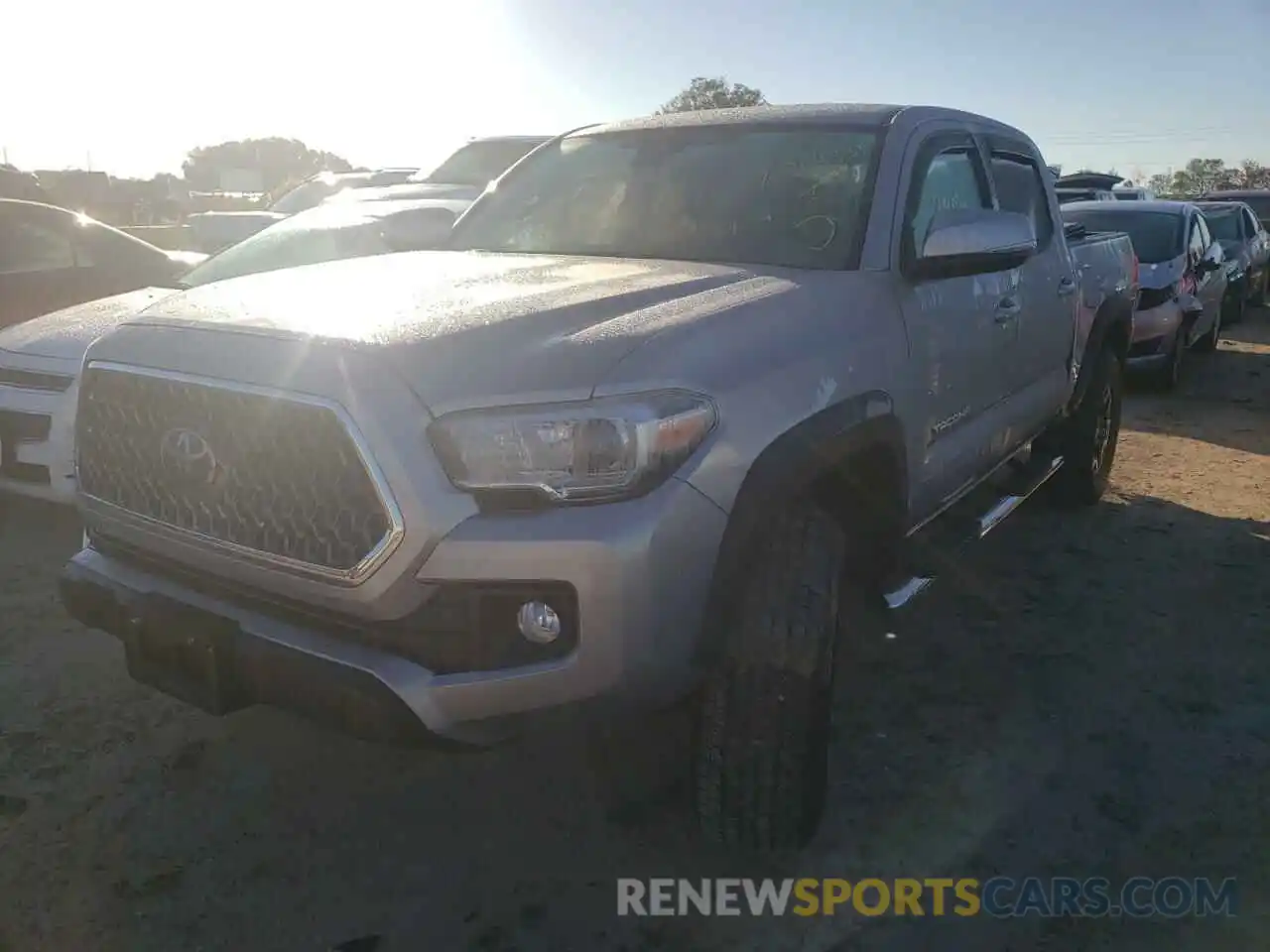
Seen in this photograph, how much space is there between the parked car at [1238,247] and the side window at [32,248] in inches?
502

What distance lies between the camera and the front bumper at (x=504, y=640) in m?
2.13

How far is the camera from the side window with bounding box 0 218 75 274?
6.12m

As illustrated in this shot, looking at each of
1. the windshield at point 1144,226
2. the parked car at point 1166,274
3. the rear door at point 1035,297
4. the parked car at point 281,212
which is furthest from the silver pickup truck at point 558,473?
the windshield at point 1144,226

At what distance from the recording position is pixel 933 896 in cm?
267

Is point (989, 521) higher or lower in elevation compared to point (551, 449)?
lower

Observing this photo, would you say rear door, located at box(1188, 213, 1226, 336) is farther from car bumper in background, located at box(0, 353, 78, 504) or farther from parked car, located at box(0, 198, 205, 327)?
car bumper in background, located at box(0, 353, 78, 504)

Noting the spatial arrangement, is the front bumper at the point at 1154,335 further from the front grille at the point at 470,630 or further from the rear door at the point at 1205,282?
the front grille at the point at 470,630

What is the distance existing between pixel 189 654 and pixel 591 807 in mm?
1168

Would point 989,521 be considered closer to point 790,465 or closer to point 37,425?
point 790,465

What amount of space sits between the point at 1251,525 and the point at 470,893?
4726 millimetres

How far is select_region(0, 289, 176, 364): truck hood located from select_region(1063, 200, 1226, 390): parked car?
7591 millimetres

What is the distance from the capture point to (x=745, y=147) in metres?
3.66

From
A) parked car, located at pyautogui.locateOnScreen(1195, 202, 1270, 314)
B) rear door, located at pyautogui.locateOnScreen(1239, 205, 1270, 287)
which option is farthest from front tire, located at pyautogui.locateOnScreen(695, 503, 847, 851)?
rear door, located at pyautogui.locateOnScreen(1239, 205, 1270, 287)

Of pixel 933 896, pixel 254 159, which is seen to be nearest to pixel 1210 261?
pixel 933 896
